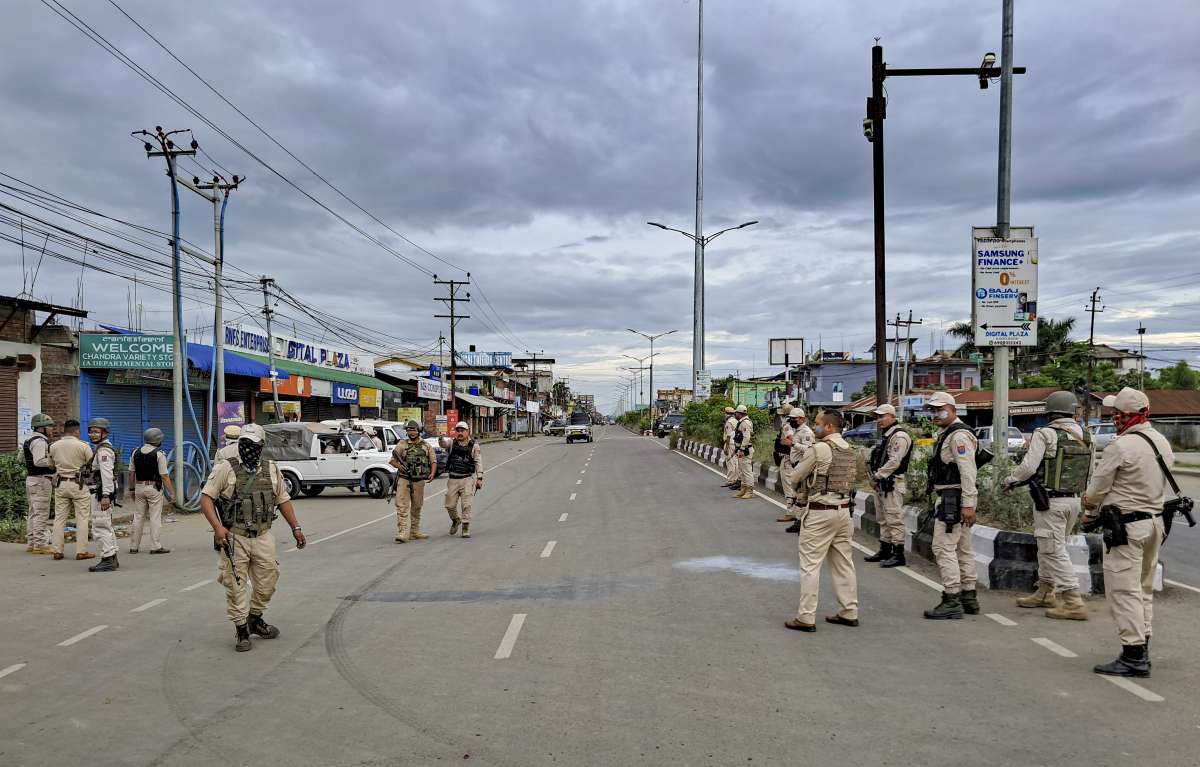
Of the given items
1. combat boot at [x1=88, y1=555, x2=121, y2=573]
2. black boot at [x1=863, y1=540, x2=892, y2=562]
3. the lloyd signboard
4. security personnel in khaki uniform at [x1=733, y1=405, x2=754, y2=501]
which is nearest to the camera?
black boot at [x1=863, y1=540, x2=892, y2=562]

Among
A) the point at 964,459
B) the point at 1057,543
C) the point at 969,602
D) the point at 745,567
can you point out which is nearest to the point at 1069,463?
the point at 1057,543

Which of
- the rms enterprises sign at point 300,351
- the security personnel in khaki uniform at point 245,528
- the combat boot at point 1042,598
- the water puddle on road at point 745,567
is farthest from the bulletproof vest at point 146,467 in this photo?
the rms enterprises sign at point 300,351

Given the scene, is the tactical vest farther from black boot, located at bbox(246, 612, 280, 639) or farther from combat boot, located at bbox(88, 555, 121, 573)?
combat boot, located at bbox(88, 555, 121, 573)

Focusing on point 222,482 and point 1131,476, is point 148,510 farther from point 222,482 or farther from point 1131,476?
point 1131,476

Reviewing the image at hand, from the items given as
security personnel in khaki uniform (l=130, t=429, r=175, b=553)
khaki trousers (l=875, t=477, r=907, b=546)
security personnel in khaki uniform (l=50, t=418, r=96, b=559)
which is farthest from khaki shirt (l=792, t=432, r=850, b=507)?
security personnel in khaki uniform (l=50, t=418, r=96, b=559)

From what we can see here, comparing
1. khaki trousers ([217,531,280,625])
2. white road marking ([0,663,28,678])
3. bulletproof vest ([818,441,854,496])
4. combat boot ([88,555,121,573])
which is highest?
bulletproof vest ([818,441,854,496])

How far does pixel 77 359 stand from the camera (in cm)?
2289

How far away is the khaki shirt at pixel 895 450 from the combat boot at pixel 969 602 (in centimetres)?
225

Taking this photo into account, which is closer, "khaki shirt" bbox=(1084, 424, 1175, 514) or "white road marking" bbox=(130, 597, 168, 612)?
"khaki shirt" bbox=(1084, 424, 1175, 514)

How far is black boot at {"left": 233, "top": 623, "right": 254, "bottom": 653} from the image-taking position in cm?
711

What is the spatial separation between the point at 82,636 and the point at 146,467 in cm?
532

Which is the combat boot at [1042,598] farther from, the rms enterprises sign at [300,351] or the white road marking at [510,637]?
the rms enterprises sign at [300,351]

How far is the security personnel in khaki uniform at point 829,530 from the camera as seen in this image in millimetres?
7422

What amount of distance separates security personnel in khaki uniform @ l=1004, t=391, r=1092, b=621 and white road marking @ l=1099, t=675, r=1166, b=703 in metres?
1.89
